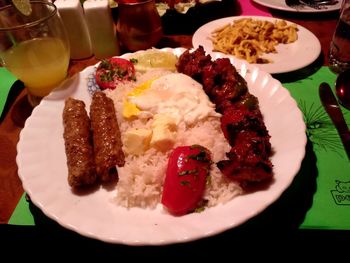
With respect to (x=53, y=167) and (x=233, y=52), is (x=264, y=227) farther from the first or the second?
(x=233, y=52)

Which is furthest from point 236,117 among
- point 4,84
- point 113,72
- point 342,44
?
point 4,84

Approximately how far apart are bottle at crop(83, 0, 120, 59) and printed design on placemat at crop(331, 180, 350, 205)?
2332 mm

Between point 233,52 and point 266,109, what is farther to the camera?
point 233,52

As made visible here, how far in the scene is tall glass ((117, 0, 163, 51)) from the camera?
9.96 feet

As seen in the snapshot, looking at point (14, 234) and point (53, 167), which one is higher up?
point (53, 167)

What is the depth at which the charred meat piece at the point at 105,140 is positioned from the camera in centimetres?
187

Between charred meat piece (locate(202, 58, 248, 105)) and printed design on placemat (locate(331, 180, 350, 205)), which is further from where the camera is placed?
charred meat piece (locate(202, 58, 248, 105))

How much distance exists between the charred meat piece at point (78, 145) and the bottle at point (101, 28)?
107cm

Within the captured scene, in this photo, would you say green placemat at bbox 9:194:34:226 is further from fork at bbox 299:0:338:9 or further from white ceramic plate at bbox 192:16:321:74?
fork at bbox 299:0:338:9

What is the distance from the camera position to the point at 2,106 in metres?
2.68

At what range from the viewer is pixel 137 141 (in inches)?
78.9

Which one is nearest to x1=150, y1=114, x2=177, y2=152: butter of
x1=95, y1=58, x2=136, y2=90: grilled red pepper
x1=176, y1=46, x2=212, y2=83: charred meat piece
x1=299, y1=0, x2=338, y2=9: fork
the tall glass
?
x1=176, y1=46, x2=212, y2=83: charred meat piece

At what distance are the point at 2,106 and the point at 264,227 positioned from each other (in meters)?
2.20

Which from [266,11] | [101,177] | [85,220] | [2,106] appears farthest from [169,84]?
[266,11]
